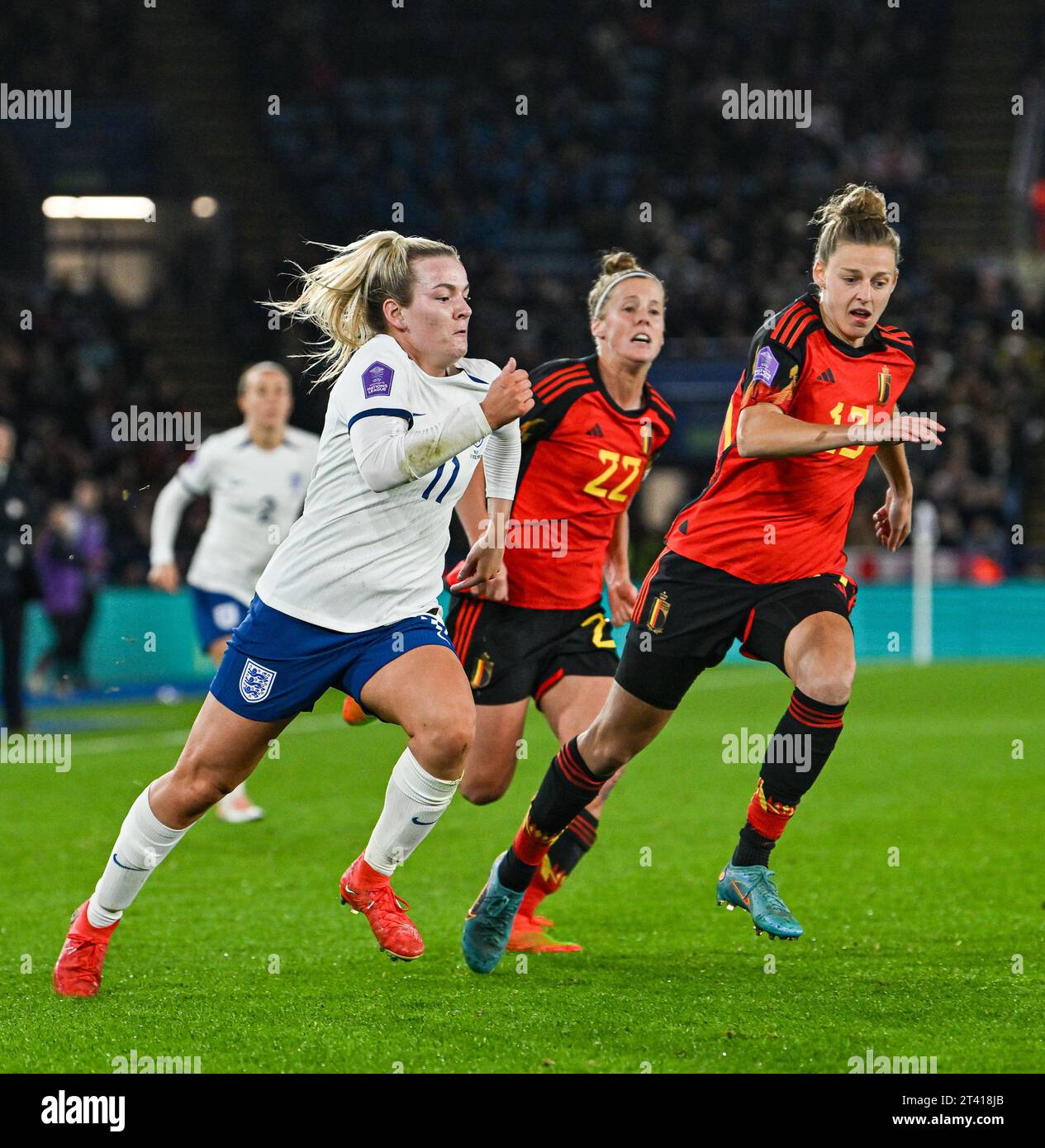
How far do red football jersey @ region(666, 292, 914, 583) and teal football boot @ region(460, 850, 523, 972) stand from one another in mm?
1277

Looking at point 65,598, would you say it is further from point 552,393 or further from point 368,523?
point 368,523

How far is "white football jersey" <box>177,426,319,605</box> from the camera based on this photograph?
974cm

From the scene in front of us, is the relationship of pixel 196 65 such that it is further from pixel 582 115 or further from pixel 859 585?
pixel 859 585

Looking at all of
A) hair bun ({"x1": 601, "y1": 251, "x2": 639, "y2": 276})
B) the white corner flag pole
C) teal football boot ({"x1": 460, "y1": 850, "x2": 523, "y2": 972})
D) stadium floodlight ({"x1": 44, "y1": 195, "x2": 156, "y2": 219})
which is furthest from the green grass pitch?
stadium floodlight ({"x1": 44, "y1": 195, "x2": 156, "y2": 219})

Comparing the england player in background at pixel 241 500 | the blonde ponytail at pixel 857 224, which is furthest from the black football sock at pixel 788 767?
the england player in background at pixel 241 500

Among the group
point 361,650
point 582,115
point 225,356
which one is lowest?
point 361,650

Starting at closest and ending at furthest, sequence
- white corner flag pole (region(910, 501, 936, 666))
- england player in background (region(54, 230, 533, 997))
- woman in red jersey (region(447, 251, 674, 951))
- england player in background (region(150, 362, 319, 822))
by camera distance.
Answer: england player in background (region(54, 230, 533, 997)), woman in red jersey (region(447, 251, 674, 951)), england player in background (region(150, 362, 319, 822)), white corner flag pole (region(910, 501, 936, 666))

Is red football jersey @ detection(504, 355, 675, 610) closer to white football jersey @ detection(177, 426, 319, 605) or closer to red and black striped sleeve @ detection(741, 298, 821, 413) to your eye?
red and black striped sleeve @ detection(741, 298, 821, 413)

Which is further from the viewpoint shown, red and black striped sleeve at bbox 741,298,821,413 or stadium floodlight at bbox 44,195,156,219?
stadium floodlight at bbox 44,195,156,219

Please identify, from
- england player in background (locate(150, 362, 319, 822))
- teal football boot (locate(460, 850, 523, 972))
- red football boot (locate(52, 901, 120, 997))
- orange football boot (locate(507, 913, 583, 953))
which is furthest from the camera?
england player in background (locate(150, 362, 319, 822))

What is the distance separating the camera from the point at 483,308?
23297 millimetres

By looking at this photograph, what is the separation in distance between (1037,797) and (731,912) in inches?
151

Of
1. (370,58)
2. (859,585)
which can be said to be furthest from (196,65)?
(859,585)
